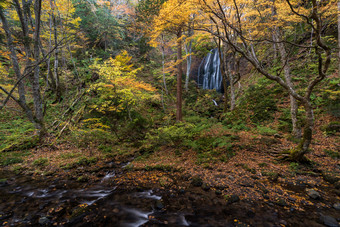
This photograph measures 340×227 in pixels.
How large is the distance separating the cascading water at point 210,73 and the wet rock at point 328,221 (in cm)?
1719

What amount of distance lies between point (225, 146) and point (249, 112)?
5619 mm

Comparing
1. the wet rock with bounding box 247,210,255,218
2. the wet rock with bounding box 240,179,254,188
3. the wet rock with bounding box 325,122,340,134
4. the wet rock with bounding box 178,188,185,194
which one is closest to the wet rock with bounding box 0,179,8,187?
the wet rock with bounding box 178,188,185,194

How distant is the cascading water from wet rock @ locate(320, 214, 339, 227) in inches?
677

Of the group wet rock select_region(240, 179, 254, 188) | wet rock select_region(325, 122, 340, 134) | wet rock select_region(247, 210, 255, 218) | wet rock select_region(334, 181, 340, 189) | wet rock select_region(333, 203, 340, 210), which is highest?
wet rock select_region(325, 122, 340, 134)

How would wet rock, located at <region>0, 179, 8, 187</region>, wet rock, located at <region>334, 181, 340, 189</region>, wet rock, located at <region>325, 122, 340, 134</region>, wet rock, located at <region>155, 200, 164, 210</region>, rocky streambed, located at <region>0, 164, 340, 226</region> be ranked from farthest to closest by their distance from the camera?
wet rock, located at <region>325, 122, 340, 134</region> < wet rock, located at <region>0, 179, 8, 187</region> < wet rock, located at <region>334, 181, 340, 189</region> < wet rock, located at <region>155, 200, 164, 210</region> < rocky streambed, located at <region>0, 164, 340, 226</region>

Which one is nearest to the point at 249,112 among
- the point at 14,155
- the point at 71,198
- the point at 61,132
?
the point at 71,198

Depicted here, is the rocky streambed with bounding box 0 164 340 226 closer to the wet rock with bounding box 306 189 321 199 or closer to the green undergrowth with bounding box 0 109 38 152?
the wet rock with bounding box 306 189 321 199

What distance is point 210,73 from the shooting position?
813 inches

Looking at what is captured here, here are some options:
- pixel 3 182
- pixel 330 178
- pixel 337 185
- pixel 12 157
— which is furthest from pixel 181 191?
pixel 12 157

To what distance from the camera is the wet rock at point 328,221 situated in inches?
103

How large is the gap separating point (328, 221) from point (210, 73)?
65.5 ft

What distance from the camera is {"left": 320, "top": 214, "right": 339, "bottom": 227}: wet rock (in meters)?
2.61

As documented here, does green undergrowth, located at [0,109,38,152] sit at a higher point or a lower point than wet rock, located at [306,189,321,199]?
higher

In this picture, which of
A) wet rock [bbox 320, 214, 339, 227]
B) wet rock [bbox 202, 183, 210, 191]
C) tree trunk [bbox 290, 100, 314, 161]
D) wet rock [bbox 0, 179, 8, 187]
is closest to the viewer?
wet rock [bbox 320, 214, 339, 227]
